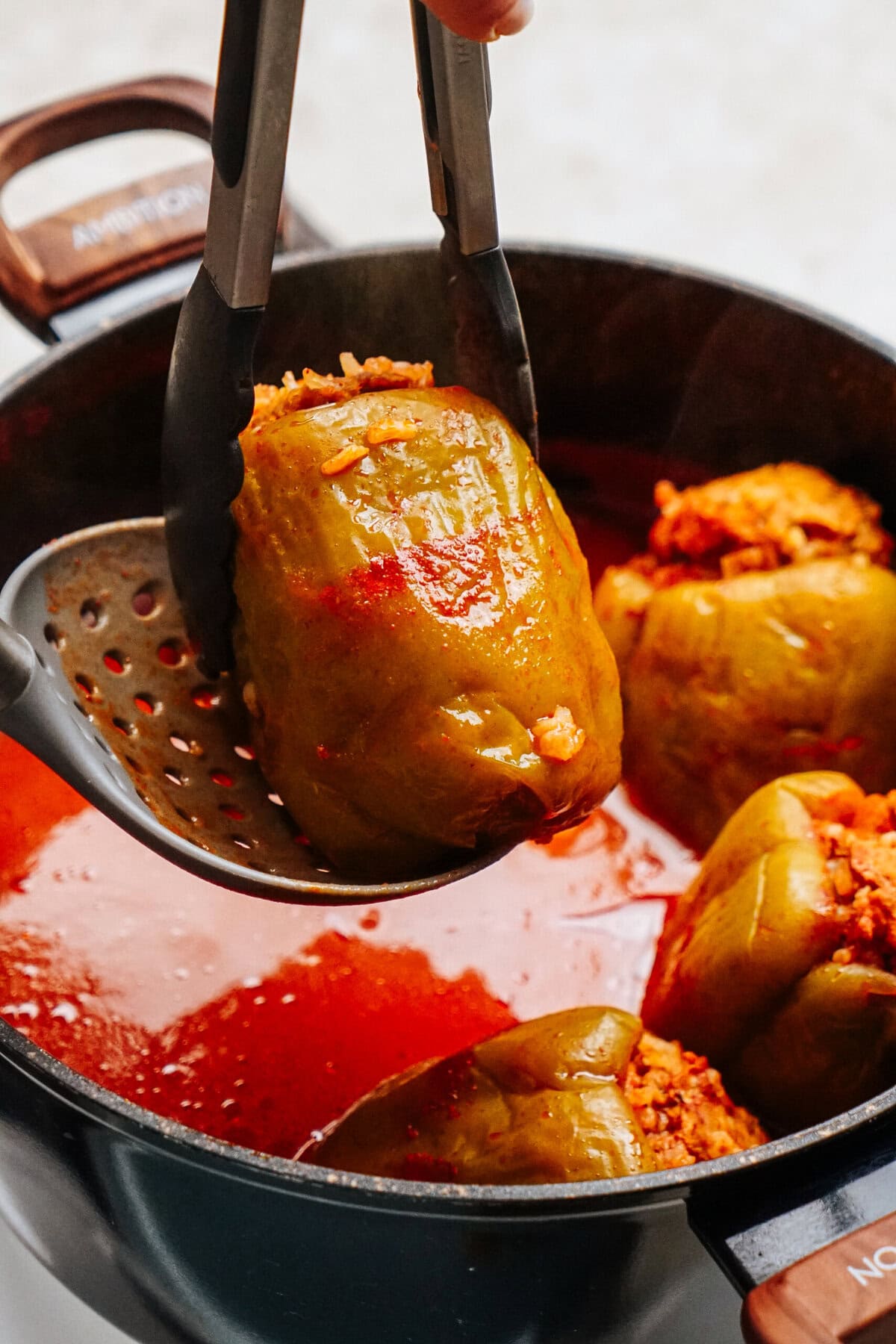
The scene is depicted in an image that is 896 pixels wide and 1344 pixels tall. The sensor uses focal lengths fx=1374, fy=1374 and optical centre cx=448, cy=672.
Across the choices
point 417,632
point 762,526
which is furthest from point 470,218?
point 762,526

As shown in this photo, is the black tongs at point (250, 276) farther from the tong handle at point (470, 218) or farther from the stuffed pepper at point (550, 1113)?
the stuffed pepper at point (550, 1113)

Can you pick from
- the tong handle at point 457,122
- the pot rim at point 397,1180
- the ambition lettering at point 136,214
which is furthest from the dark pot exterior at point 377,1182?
the tong handle at point 457,122

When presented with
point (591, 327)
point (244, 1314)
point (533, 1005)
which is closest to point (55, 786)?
point (533, 1005)

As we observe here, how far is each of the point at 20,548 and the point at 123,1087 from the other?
2.10 ft

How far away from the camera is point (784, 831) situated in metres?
1.25

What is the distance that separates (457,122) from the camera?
100 cm

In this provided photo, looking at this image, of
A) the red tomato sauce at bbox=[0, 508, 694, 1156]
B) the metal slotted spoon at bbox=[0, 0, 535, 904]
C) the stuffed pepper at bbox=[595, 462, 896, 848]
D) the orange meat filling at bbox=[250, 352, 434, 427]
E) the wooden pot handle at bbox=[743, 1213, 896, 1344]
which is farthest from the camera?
the stuffed pepper at bbox=[595, 462, 896, 848]

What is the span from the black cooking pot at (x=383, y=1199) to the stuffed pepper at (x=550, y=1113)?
0.39 feet

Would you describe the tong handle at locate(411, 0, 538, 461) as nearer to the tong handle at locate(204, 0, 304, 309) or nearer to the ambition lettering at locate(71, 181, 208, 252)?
Result: the tong handle at locate(204, 0, 304, 309)

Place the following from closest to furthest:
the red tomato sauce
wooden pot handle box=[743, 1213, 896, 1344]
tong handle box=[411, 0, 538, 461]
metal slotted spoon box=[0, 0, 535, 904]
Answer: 1. wooden pot handle box=[743, 1213, 896, 1344]
2. metal slotted spoon box=[0, 0, 535, 904]
3. tong handle box=[411, 0, 538, 461]
4. the red tomato sauce

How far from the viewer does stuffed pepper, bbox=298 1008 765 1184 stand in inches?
41.0

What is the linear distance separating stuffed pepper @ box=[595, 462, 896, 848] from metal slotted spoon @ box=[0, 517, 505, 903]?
522 millimetres

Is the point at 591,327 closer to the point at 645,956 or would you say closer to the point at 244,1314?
the point at 645,956

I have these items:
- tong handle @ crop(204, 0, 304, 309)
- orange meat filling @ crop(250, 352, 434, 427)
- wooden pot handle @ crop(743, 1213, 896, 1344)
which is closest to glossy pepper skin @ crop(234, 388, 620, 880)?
orange meat filling @ crop(250, 352, 434, 427)
